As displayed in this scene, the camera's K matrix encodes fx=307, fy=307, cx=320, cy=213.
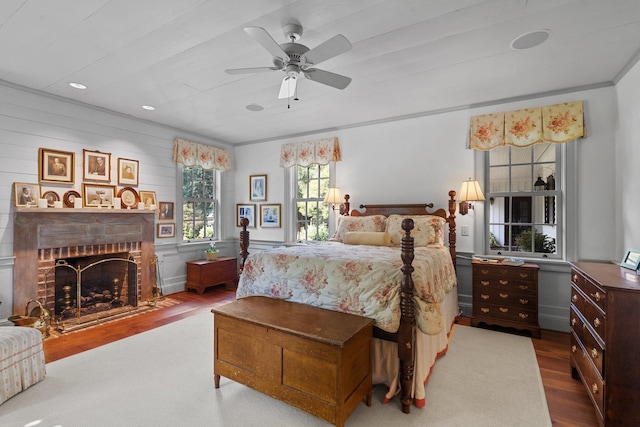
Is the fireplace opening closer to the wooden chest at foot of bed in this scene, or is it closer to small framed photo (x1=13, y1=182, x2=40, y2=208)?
small framed photo (x1=13, y1=182, x2=40, y2=208)

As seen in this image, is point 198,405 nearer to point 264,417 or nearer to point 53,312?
point 264,417

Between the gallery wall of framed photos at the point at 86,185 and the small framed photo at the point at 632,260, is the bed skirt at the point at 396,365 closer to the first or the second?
the small framed photo at the point at 632,260

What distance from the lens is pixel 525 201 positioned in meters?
3.90

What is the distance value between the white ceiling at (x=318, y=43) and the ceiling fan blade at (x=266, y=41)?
0.25 metres

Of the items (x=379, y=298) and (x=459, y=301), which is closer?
(x=379, y=298)

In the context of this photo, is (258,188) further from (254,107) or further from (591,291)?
(591,291)

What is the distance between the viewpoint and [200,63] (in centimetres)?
294

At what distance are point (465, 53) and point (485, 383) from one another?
2789mm

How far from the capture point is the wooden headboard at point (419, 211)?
3986mm

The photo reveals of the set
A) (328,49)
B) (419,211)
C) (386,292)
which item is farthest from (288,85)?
(419,211)

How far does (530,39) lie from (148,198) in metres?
5.06

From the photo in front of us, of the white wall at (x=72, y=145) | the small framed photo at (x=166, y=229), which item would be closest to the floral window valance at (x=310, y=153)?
the white wall at (x=72, y=145)

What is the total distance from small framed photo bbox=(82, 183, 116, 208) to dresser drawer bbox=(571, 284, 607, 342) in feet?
17.4

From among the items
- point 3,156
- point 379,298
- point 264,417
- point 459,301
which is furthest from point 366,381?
point 3,156
